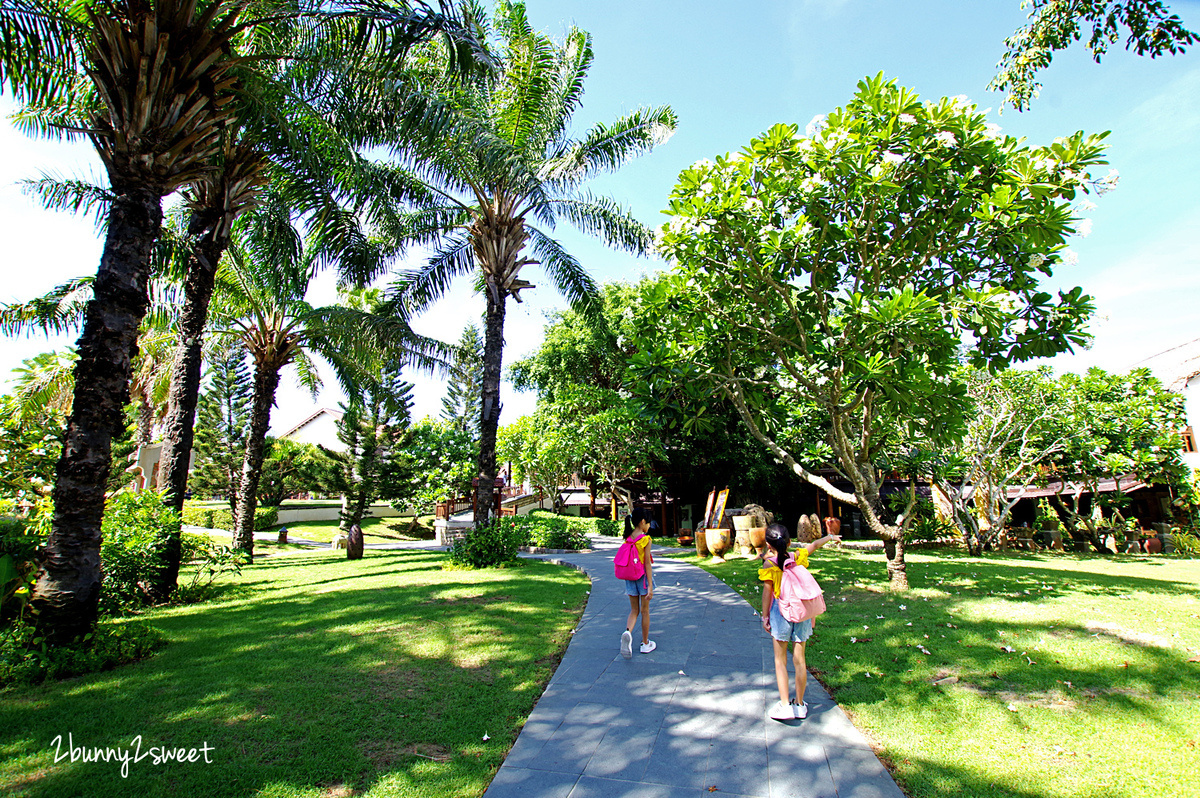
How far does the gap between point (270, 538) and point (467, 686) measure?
22639 mm

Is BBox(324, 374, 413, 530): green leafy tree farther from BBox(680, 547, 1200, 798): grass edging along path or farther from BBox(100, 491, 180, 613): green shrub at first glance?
BBox(680, 547, 1200, 798): grass edging along path

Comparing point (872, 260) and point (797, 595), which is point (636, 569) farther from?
point (872, 260)

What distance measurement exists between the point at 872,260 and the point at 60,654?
10.4m

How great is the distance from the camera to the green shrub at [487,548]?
11.5 meters

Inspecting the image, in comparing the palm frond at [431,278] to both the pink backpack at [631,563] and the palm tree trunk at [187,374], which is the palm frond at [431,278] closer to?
the palm tree trunk at [187,374]

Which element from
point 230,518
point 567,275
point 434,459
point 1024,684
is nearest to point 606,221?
point 567,275

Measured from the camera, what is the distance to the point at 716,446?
69.7 feet

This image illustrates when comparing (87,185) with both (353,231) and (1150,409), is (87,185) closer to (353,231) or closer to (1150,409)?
(353,231)

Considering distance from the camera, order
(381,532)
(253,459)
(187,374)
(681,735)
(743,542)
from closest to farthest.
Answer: (681,735), (187,374), (253,459), (743,542), (381,532)

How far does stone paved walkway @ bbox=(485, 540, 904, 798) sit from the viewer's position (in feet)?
10.7

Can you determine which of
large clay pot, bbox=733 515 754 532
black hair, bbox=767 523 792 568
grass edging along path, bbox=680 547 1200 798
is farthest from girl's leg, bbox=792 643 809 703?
large clay pot, bbox=733 515 754 532

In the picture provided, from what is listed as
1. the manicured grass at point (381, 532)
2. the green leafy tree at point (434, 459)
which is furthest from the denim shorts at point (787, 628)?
the manicured grass at point (381, 532)

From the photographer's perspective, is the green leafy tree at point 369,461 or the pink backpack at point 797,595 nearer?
the pink backpack at point 797,595

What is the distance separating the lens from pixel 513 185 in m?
11.3
